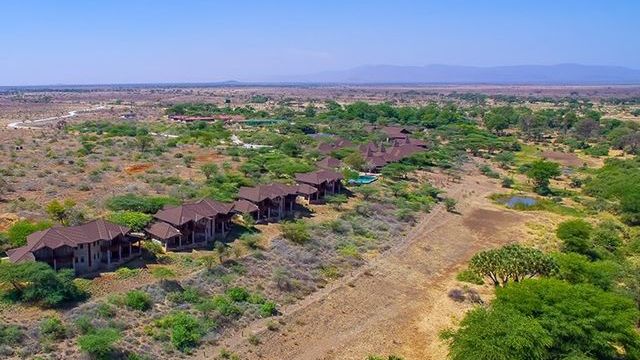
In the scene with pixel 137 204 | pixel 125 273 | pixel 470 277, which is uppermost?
pixel 137 204

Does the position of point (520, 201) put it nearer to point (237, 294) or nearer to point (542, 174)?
point (542, 174)

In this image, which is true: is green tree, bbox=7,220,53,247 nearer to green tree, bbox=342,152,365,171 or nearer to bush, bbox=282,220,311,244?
bush, bbox=282,220,311,244

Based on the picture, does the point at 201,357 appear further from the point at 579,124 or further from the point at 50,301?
the point at 579,124

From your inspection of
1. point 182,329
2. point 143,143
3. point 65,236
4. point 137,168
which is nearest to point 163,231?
point 65,236

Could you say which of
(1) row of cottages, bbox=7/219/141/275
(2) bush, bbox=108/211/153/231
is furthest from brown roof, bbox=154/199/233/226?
(1) row of cottages, bbox=7/219/141/275

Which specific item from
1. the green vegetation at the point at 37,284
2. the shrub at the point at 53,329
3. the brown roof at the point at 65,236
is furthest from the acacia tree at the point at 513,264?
the shrub at the point at 53,329

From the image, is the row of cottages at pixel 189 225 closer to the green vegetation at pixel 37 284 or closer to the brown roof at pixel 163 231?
the brown roof at pixel 163 231
